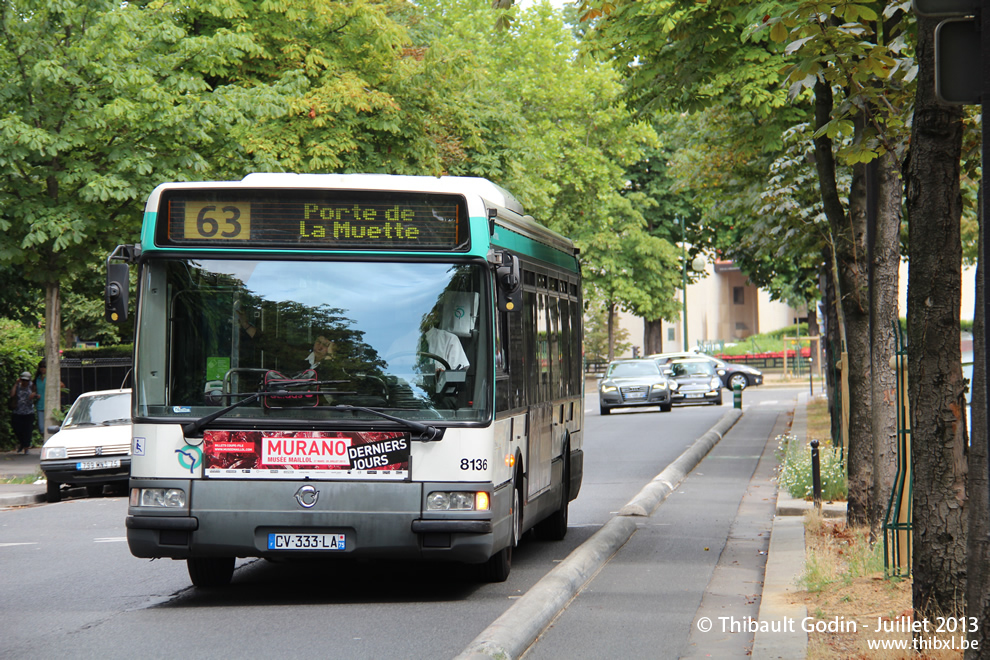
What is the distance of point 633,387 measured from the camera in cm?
3688

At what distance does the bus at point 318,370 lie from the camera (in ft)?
27.2

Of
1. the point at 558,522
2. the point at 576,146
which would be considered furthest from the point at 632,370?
the point at 558,522

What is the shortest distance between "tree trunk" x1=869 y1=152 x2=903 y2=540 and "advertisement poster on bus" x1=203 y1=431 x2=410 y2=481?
4.21 m

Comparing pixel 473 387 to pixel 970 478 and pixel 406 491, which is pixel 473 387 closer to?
pixel 406 491

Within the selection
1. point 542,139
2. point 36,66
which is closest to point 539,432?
point 36,66

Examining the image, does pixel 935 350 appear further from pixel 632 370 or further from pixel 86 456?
pixel 632 370

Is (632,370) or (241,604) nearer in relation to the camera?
(241,604)

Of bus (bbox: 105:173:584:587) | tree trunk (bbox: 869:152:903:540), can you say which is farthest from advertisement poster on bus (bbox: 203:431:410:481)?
tree trunk (bbox: 869:152:903:540)

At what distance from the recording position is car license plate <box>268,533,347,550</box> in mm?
8273

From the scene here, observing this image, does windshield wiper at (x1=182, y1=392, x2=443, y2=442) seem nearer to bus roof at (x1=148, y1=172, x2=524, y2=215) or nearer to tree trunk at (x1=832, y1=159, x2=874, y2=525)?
bus roof at (x1=148, y1=172, x2=524, y2=215)

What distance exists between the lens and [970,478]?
5645 mm

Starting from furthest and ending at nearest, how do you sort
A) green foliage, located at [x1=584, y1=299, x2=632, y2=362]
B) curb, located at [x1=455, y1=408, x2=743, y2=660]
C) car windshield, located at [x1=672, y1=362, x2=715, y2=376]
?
green foliage, located at [x1=584, y1=299, x2=632, y2=362]
car windshield, located at [x1=672, y1=362, x2=715, y2=376]
curb, located at [x1=455, y1=408, x2=743, y2=660]

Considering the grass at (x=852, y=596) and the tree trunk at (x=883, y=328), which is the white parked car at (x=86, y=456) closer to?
the grass at (x=852, y=596)

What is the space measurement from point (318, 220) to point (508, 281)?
4.53ft
